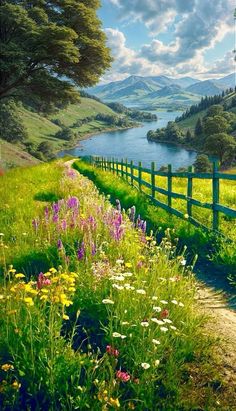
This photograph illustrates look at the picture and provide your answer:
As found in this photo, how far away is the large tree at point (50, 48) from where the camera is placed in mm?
18469

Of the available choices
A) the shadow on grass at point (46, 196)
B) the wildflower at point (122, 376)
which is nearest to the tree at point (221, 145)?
the shadow on grass at point (46, 196)

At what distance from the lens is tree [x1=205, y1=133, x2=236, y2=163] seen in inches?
3945

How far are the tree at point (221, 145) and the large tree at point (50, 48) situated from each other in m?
82.3

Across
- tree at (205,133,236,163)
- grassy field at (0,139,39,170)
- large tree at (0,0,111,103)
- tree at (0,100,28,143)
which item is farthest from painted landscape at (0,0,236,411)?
tree at (205,133,236,163)

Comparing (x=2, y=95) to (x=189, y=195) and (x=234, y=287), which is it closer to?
(x=189, y=195)

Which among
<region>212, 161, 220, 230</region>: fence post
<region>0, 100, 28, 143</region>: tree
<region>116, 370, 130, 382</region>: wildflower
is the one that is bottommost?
<region>116, 370, 130, 382</region>: wildflower

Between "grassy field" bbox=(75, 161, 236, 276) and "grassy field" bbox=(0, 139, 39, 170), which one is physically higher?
"grassy field" bbox=(75, 161, 236, 276)

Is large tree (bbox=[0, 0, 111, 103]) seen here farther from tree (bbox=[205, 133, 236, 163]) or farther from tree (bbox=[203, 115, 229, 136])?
tree (bbox=[203, 115, 229, 136])

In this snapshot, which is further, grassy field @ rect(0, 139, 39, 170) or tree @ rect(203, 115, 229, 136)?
tree @ rect(203, 115, 229, 136)

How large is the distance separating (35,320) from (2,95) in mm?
21051

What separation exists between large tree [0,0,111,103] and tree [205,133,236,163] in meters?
82.3

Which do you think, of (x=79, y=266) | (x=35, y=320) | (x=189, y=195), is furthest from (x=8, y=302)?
(x=189, y=195)

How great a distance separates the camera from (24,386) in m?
3.35

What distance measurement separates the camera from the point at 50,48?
19109mm
